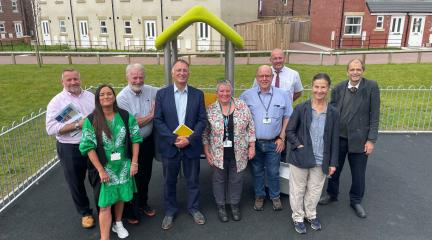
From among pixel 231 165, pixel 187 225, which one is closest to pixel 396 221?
pixel 231 165

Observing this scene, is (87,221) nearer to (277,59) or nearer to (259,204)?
(259,204)

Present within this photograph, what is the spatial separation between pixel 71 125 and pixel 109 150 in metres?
0.64

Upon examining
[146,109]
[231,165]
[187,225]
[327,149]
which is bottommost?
[187,225]

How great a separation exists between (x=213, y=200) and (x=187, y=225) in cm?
71

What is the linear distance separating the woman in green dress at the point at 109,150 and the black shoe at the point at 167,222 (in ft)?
2.21

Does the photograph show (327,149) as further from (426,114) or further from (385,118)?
(426,114)

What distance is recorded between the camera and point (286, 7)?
36156mm

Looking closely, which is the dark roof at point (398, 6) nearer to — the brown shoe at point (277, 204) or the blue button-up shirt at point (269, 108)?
the blue button-up shirt at point (269, 108)

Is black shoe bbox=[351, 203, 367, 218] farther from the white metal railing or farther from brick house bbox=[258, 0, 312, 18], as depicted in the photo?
brick house bbox=[258, 0, 312, 18]

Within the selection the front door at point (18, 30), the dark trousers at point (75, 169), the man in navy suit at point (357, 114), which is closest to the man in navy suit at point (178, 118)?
the dark trousers at point (75, 169)

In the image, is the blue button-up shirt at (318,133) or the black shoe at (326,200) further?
the black shoe at (326,200)

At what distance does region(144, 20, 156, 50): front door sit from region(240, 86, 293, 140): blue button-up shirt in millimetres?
20971

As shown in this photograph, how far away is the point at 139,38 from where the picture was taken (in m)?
24.3

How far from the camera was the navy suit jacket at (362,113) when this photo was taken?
Answer: 4121 mm
